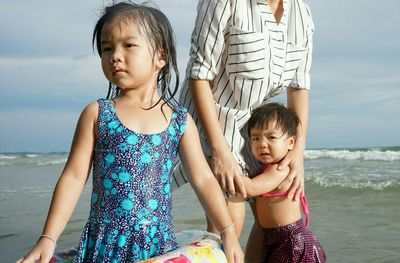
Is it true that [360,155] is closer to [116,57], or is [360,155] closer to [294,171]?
[294,171]

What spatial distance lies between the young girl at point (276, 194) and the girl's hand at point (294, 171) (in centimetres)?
3

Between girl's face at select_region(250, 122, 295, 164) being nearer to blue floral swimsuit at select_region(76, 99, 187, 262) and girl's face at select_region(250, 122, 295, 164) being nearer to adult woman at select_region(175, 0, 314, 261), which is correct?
adult woman at select_region(175, 0, 314, 261)

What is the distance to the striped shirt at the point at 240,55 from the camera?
277 cm

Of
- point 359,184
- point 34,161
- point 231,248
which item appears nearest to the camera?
point 231,248

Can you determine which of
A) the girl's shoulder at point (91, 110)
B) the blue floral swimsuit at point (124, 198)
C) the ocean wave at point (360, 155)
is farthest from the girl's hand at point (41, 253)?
the ocean wave at point (360, 155)

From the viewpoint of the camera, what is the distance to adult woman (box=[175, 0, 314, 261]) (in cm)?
275

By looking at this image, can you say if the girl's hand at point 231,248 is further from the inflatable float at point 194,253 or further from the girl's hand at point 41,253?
the girl's hand at point 41,253

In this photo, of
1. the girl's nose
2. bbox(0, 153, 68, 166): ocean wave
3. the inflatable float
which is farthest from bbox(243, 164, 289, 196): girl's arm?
bbox(0, 153, 68, 166): ocean wave

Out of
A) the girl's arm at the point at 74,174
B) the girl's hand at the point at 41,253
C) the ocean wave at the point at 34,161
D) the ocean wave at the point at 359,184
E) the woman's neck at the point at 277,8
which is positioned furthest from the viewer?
the ocean wave at the point at 34,161

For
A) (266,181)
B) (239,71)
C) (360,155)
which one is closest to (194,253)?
(266,181)

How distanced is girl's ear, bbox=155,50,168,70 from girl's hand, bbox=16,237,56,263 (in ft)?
2.72

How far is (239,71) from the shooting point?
2855 mm

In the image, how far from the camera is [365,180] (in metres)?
9.27

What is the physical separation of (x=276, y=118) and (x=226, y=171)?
0.44 meters
